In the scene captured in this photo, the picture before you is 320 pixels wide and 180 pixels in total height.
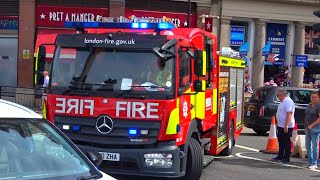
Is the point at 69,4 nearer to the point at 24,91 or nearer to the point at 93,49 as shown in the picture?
the point at 24,91

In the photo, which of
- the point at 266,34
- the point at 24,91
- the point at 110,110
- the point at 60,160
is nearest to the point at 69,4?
the point at 24,91

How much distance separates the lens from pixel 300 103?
1745 centimetres

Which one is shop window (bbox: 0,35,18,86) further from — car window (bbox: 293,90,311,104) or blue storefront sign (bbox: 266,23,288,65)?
car window (bbox: 293,90,311,104)

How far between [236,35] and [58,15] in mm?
10392

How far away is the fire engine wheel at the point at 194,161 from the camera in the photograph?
26.5 ft

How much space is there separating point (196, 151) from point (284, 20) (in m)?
23.5

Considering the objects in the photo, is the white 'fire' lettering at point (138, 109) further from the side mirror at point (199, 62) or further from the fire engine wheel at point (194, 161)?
the fire engine wheel at point (194, 161)

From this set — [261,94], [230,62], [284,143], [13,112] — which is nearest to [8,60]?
[261,94]

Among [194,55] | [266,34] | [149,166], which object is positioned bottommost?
[149,166]

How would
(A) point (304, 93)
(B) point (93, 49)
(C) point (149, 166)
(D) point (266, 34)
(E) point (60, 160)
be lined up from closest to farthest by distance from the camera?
(E) point (60, 160), (C) point (149, 166), (B) point (93, 49), (A) point (304, 93), (D) point (266, 34)

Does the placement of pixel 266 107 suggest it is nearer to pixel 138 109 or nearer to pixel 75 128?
pixel 138 109

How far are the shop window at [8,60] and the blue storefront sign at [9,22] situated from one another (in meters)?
0.57

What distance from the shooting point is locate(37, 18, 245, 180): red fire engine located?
23.6 feet

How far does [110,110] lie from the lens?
23.8ft
